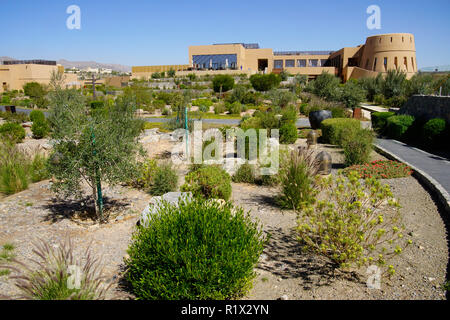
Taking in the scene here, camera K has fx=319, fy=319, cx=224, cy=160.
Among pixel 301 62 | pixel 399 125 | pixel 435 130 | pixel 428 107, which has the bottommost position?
pixel 435 130

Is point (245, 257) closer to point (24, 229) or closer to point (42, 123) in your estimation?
point (24, 229)

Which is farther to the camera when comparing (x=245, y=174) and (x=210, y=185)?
(x=245, y=174)

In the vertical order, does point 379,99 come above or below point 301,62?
below

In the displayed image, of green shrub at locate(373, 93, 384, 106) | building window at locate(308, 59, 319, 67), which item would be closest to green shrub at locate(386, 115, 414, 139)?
green shrub at locate(373, 93, 384, 106)

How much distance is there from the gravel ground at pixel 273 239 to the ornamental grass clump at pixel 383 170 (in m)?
0.31

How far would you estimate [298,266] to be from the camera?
425 centimetres

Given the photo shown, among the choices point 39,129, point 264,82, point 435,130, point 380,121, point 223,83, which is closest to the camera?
point 435,130

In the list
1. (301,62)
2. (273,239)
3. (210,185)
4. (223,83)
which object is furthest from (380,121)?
(301,62)

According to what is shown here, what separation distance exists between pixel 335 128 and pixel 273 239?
27.1ft

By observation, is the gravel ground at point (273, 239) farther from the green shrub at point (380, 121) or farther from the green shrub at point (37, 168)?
the green shrub at point (380, 121)

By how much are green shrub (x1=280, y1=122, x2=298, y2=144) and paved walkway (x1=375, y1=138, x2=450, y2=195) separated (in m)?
3.13

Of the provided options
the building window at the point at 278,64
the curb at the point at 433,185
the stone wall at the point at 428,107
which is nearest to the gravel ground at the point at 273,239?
the curb at the point at 433,185

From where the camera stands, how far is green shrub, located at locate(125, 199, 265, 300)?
3.07 meters

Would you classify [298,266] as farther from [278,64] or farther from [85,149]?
[278,64]
